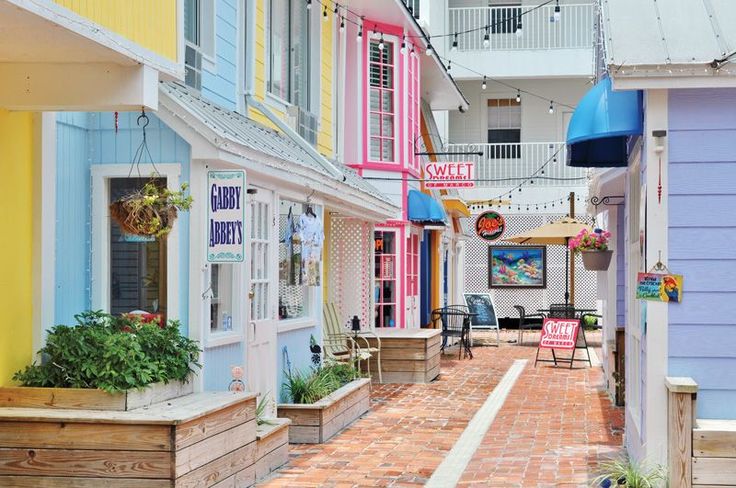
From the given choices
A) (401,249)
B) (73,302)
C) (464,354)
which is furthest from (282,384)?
(464,354)

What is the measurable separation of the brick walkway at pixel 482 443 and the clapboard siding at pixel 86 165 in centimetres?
204

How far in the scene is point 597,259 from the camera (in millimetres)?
14969

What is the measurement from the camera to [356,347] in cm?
1484

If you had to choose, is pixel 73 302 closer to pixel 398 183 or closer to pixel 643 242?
pixel 643 242

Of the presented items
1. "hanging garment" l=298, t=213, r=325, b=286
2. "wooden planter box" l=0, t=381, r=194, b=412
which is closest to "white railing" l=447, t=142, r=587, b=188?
"hanging garment" l=298, t=213, r=325, b=286

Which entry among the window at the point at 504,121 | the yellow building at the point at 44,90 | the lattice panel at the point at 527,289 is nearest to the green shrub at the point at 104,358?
the yellow building at the point at 44,90

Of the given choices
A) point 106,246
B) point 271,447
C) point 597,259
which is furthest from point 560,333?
point 106,246

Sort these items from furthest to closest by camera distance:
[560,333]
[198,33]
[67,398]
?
[560,333], [198,33], [67,398]

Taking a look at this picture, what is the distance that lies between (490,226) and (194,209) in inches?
833

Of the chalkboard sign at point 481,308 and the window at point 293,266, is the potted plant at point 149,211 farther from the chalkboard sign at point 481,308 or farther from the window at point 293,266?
the chalkboard sign at point 481,308

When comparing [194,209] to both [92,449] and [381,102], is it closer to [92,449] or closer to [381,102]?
[92,449]

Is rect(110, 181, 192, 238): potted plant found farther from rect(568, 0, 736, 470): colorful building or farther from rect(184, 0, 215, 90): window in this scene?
rect(568, 0, 736, 470): colorful building

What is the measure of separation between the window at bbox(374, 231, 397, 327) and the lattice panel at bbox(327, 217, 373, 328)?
2.20m

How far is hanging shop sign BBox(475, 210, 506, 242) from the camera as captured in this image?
28969mm
